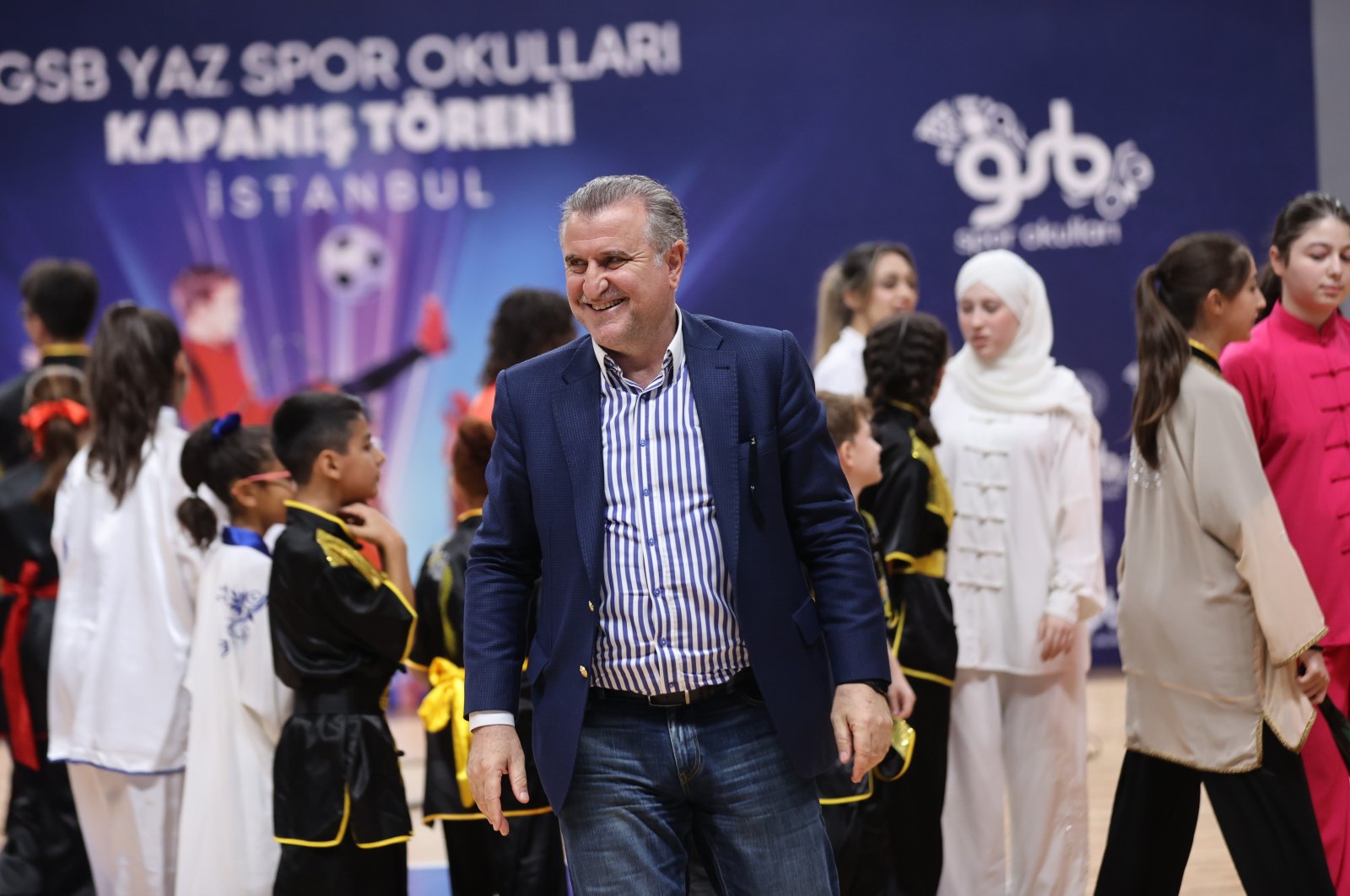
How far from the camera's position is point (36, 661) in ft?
14.5

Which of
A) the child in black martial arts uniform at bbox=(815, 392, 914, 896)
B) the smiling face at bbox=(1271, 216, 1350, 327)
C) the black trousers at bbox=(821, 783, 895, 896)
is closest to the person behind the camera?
the child in black martial arts uniform at bbox=(815, 392, 914, 896)

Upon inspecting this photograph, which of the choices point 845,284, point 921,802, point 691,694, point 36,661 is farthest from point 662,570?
point 845,284

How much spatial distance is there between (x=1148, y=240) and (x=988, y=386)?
376 cm

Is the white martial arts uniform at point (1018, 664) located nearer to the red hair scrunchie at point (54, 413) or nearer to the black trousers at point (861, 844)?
the black trousers at point (861, 844)

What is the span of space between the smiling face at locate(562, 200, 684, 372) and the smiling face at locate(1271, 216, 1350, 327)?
213cm

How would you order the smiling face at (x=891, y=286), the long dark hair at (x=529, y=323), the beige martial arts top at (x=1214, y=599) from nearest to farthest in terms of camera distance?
the beige martial arts top at (x=1214, y=599) < the long dark hair at (x=529, y=323) < the smiling face at (x=891, y=286)

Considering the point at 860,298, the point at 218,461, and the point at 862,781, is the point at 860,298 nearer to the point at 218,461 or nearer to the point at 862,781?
the point at 862,781

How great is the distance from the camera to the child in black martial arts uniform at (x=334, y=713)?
341 cm

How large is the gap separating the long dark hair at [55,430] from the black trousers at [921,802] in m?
2.47

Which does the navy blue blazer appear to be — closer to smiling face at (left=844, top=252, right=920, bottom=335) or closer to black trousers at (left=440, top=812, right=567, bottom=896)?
black trousers at (left=440, top=812, right=567, bottom=896)

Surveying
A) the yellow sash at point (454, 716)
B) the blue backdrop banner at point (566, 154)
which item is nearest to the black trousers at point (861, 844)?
the yellow sash at point (454, 716)

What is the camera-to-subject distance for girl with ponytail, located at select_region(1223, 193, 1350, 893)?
371 cm

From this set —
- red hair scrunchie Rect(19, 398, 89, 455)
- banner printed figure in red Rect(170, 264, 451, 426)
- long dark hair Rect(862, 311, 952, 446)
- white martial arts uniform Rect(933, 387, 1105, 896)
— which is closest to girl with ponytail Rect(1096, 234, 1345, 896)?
white martial arts uniform Rect(933, 387, 1105, 896)

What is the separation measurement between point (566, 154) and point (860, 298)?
114 inches
